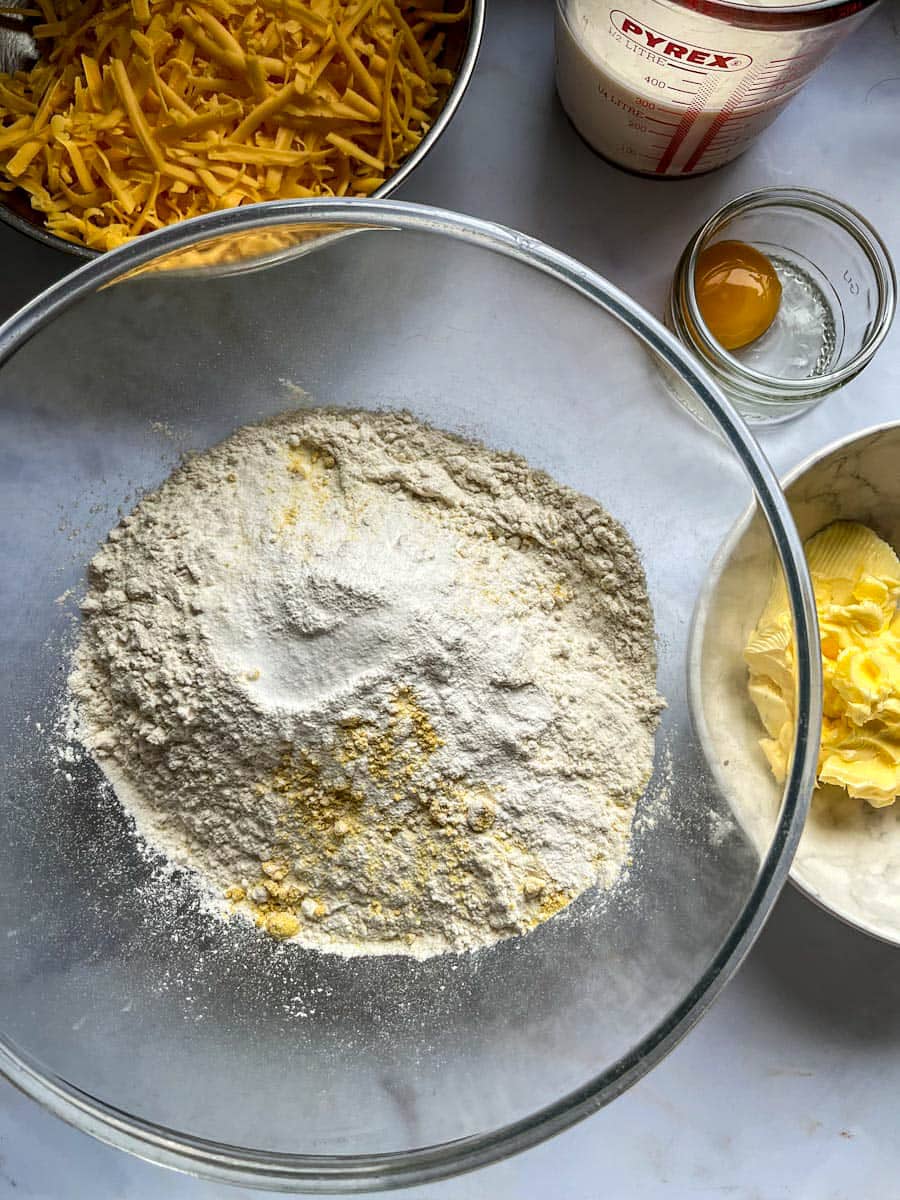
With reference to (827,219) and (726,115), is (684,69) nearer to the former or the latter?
(726,115)

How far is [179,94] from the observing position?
2.93 feet

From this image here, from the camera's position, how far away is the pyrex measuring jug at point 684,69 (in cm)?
76

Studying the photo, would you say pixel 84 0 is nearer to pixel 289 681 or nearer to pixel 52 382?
pixel 52 382

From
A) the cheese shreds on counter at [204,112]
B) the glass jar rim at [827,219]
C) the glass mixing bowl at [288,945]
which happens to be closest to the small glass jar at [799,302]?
the glass jar rim at [827,219]

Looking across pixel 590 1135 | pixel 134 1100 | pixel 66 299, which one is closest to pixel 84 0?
pixel 66 299

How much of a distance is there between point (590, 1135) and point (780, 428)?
0.75 metres

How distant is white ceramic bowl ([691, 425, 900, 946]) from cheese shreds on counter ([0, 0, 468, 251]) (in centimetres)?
47

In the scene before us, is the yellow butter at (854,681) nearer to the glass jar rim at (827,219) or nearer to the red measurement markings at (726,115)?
the glass jar rim at (827,219)

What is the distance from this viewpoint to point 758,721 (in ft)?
2.84

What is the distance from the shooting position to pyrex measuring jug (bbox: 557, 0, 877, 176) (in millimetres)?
760

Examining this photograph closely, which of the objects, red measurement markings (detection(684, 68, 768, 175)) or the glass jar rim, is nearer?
red measurement markings (detection(684, 68, 768, 175))

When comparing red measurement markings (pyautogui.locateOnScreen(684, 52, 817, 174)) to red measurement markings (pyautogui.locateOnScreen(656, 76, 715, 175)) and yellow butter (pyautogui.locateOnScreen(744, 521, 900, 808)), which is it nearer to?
red measurement markings (pyautogui.locateOnScreen(656, 76, 715, 175))

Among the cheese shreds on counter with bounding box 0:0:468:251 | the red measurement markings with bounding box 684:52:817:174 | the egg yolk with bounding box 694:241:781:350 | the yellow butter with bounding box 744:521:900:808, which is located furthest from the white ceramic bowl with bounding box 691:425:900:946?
the cheese shreds on counter with bounding box 0:0:468:251

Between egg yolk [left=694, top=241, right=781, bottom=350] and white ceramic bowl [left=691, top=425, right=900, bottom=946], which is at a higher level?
egg yolk [left=694, top=241, right=781, bottom=350]
